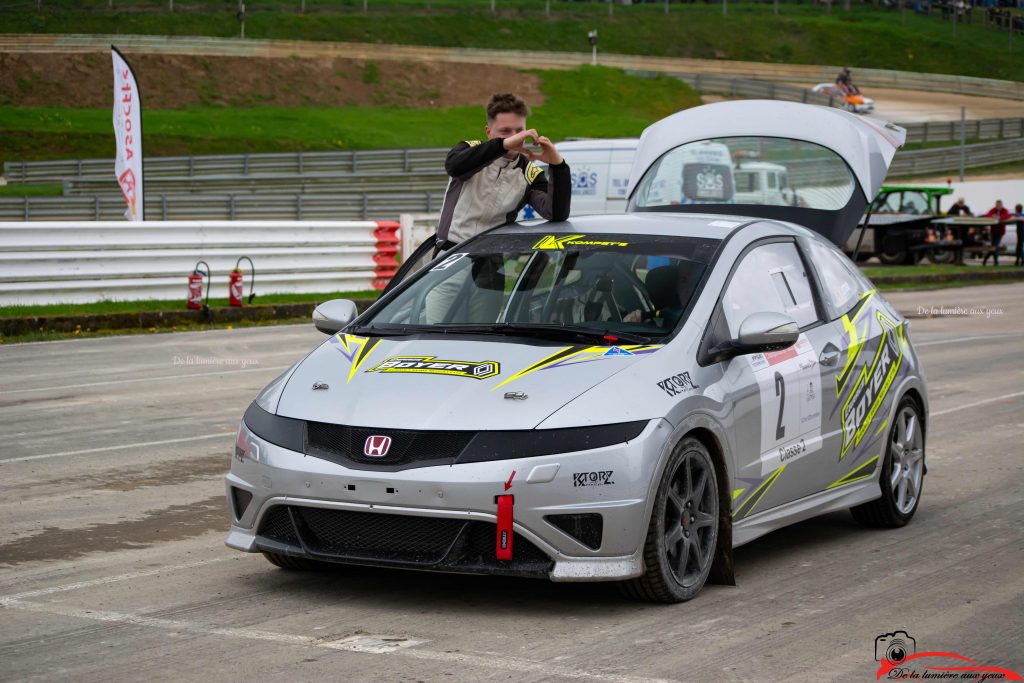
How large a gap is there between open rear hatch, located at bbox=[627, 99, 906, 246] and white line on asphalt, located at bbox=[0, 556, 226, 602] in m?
5.10

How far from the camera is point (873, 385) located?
24.6 ft

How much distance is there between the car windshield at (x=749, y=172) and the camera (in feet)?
36.6

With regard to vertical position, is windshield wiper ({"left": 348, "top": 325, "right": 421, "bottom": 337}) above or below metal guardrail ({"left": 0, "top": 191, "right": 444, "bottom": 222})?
below

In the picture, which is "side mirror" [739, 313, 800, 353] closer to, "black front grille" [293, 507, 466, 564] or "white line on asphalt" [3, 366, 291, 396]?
"black front grille" [293, 507, 466, 564]

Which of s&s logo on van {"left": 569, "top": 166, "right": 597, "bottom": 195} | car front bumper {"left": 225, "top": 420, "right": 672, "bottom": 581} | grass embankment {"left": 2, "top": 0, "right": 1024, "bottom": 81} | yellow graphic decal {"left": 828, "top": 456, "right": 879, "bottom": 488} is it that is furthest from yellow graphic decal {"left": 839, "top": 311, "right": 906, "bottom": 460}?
grass embankment {"left": 2, "top": 0, "right": 1024, "bottom": 81}

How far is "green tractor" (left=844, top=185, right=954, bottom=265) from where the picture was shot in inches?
1534

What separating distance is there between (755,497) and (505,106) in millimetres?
2778

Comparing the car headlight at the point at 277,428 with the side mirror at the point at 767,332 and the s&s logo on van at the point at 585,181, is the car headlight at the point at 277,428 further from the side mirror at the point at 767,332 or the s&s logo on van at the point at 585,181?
the s&s logo on van at the point at 585,181

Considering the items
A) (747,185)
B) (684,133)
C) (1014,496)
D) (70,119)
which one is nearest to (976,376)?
(747,185)

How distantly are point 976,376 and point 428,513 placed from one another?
10.6 m

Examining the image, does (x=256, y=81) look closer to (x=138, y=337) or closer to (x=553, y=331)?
(x=138, y=337)

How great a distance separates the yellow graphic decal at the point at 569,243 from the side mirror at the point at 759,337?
2.82ft
